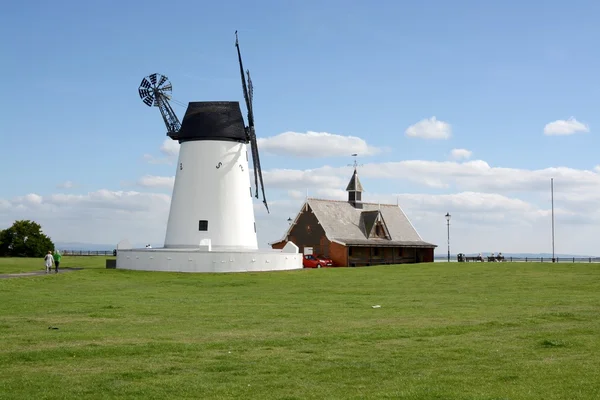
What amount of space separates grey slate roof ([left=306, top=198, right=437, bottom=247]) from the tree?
123 ft

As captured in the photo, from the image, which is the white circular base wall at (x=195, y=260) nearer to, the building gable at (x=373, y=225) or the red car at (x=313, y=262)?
the red car at (x=313, y=262)

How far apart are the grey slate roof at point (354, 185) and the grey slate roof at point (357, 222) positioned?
1885mm

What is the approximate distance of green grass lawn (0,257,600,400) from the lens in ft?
43.1

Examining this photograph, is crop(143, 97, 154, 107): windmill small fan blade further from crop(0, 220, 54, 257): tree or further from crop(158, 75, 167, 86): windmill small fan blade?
crop(0, 220, 54, 257): tree

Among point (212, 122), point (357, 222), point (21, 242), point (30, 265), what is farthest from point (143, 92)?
point (21, 242)

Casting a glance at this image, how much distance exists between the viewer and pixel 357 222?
233ft

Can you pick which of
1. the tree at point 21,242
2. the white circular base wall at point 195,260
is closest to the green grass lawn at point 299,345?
the white circular base wall at point 195,260

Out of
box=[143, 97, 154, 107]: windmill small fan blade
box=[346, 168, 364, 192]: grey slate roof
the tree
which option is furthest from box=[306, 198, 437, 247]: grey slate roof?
the tree

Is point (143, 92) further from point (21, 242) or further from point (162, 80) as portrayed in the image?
point (21, 242)

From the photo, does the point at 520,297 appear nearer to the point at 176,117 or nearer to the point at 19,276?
the point at 19,276

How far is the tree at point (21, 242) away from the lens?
86000 millimetres

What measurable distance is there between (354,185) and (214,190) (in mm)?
24655

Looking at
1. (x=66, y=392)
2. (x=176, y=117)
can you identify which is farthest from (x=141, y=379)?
(x=176, y=117)

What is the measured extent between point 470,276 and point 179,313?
27303 mm
